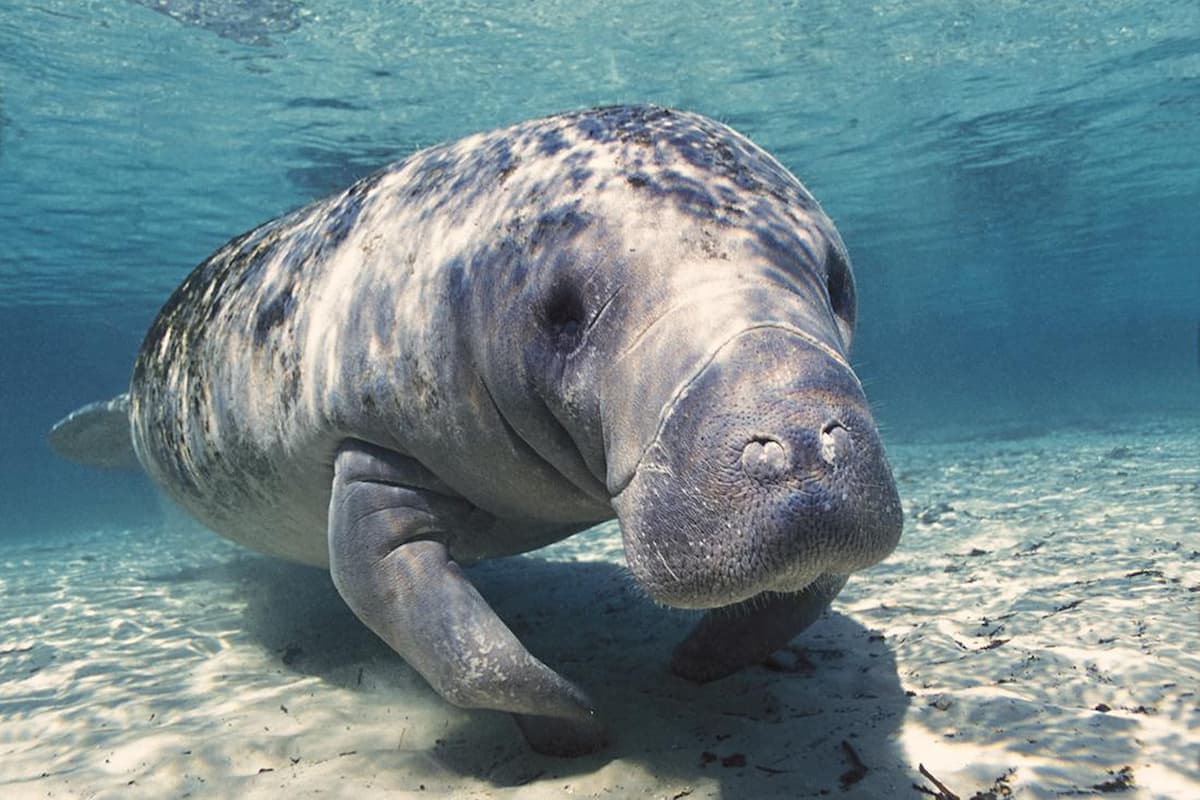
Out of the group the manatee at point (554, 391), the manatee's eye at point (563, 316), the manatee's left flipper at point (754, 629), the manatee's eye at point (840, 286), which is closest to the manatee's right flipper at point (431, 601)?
the manatee at point (554, 391)

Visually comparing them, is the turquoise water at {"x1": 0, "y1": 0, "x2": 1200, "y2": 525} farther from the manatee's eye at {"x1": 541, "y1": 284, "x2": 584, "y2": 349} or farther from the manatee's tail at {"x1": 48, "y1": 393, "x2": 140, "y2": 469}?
the manatee's tail at {"x1": 48, "y1": 393, "x2": 140, "y2": 469}

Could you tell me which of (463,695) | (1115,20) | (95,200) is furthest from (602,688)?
(95,200)

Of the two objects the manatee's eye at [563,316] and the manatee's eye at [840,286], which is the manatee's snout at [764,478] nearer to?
the manatee's eye at [563,316]

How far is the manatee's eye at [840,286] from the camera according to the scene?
99.8 inches

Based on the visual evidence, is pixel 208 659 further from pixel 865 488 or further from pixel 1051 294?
pixel 1051 294

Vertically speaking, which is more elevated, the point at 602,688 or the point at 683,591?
the point at 683,591

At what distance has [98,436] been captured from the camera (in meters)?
7.59

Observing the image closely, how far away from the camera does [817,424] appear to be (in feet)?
5.61

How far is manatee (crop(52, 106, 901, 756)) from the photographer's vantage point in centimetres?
178

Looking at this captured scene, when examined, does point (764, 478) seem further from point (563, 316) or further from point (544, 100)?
point (544, 100)

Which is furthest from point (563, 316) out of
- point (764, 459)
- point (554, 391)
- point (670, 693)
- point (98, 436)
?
point (98, 436)

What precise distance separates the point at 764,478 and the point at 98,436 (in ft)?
25.2

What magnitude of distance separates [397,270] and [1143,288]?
6002cm

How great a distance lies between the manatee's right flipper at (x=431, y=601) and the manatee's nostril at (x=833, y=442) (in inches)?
50.7
